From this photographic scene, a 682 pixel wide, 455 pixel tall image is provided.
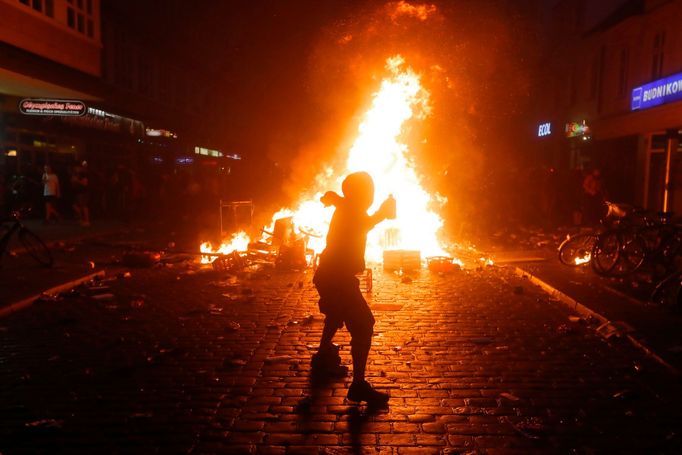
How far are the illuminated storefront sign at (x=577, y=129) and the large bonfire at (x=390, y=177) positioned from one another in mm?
12474

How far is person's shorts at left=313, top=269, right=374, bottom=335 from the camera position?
515 cm

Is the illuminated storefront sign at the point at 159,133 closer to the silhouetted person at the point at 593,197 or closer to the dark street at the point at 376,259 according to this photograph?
the dark street at the point at 376,259

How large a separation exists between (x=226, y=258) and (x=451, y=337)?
6777 mm

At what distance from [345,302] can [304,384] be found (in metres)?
0.92

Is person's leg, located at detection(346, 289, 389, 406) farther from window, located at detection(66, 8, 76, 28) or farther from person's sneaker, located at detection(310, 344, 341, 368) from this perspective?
window, located at detection(66, 8, 76, 28)

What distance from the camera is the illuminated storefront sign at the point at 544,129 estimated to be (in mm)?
30930

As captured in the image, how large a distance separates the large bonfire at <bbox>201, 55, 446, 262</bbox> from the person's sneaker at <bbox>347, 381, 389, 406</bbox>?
962 centimetres

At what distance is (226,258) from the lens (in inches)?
498

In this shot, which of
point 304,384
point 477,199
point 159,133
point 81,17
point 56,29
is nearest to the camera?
point 304,384

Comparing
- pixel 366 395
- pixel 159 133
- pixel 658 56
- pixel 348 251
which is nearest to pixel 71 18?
pixel 159 133

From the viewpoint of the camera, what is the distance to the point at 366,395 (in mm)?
4875

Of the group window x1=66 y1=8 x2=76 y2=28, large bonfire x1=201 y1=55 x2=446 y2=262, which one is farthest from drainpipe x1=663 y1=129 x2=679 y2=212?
window x1=66 y1=8 x2=76 y2=28

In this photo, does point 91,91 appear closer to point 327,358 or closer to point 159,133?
point 159,133

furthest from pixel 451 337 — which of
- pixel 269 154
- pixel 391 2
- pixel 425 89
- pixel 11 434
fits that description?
pixel 269 154
